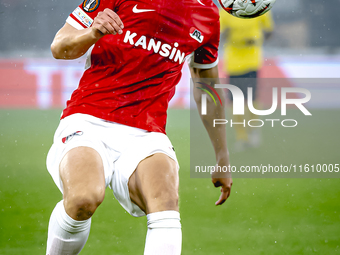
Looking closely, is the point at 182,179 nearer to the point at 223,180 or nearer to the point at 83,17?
the point at 223,180

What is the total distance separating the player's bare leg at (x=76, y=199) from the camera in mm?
1571

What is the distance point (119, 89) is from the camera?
74.6 inches

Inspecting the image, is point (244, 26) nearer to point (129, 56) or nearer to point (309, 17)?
point (129, 56)

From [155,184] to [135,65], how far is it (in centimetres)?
55

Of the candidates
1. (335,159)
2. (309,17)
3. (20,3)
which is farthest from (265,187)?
(309,17)

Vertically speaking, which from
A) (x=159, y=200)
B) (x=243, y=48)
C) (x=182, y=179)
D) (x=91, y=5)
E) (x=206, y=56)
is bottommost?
(x=182, y=179)

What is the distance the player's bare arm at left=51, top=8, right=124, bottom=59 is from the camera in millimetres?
1592

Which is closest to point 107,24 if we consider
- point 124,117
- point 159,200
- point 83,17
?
point 83,17

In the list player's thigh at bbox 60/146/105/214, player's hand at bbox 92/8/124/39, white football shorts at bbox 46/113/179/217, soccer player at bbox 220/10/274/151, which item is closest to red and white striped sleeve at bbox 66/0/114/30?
player's hand at bbox 92/8/124/39

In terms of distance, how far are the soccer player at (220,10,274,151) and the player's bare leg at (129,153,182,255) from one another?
11.1 ft

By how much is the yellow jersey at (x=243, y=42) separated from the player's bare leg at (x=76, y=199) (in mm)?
3525

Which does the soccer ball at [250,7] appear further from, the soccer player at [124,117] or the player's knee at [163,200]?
the player's knee at [163,200]

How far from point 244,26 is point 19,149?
121 inches

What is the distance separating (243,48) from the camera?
508 centimetres
